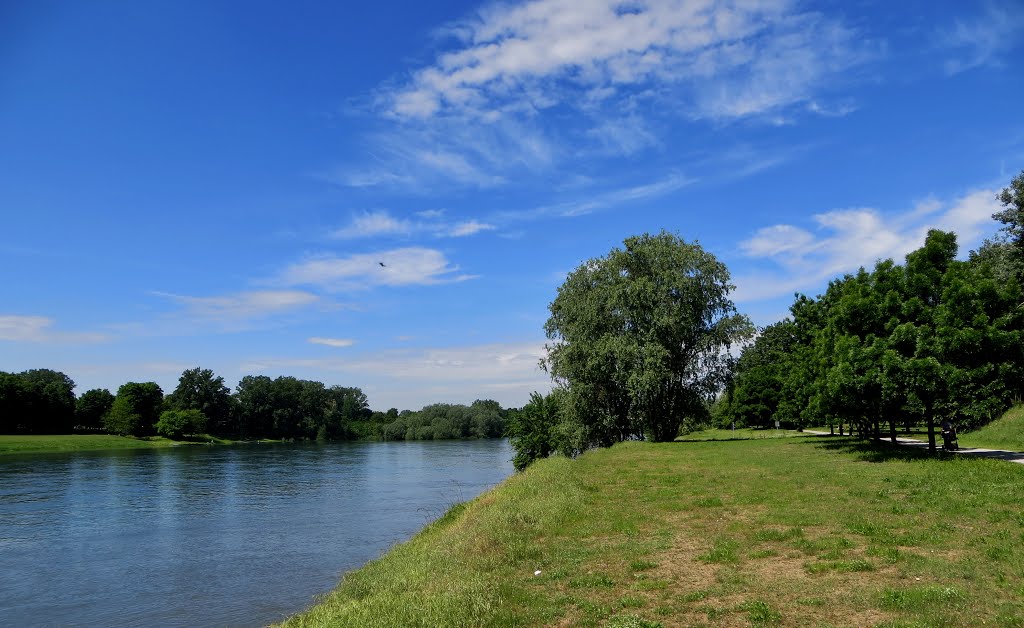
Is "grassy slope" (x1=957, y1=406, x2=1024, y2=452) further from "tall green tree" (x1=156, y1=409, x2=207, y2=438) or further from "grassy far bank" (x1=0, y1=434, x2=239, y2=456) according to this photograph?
"tall green tree" (x1=156, y1=409, x2=207, y2=438)

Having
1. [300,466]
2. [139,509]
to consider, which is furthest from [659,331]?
[300,466]

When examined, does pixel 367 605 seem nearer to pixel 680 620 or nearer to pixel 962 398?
pixel 680 620

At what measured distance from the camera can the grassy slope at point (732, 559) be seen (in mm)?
8703

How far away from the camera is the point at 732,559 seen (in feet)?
37.2

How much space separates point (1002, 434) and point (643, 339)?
21154 millimetres

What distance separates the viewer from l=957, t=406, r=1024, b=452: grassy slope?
104 feet

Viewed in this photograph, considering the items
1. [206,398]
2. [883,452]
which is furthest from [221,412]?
[883,452]

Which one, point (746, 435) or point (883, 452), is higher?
point (883, 452)

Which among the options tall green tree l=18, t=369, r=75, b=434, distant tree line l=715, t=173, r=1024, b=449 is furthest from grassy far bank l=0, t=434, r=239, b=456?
distant tree line l=715, t=173, r=1024, b=449

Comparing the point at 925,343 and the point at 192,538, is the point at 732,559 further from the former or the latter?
the point at 192,538

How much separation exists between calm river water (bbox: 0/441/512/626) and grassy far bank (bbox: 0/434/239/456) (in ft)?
148

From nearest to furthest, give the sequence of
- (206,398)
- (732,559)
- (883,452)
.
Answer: (732,559) < (883,452) < (206,398)

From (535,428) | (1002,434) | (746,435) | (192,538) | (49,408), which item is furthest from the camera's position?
(49,408)

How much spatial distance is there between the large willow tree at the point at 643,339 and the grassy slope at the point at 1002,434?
1509cm
